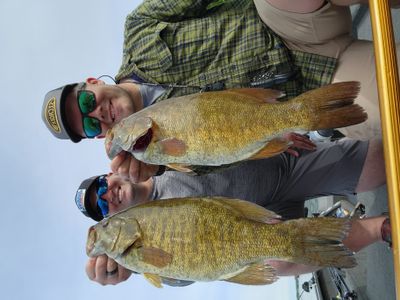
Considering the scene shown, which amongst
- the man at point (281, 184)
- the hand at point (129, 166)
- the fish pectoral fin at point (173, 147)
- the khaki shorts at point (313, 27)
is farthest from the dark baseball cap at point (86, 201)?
the khaki shorts at point (313, 27)

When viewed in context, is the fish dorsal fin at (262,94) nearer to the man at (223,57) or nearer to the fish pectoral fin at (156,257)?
the man at (223,57)

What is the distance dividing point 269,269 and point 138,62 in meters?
1.87

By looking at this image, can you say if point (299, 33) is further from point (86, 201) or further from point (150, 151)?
point (86, 201)

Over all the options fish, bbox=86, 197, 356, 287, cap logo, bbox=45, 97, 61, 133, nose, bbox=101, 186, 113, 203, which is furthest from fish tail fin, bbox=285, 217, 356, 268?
cap logo, bbox=45, 97, 61, 133

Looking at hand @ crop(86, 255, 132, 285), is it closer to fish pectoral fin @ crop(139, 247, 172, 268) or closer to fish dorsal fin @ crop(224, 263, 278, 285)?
fish pectoral fin @ crop(139, 247, 172, 268)

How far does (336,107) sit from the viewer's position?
2.01 meters

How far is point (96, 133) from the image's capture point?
3.16 metres

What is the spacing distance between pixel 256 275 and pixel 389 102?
1.14 meters

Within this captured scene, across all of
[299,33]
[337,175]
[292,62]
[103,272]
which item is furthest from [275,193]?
[103,272]

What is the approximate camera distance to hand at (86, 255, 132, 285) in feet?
8.90

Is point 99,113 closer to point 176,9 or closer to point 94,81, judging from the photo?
point 94,81

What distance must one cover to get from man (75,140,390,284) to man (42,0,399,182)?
285 millimetres

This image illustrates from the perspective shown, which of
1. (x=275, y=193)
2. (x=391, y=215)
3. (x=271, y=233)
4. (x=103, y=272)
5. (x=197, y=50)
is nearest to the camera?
(x=391, y=215)

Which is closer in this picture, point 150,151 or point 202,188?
point 150,151
